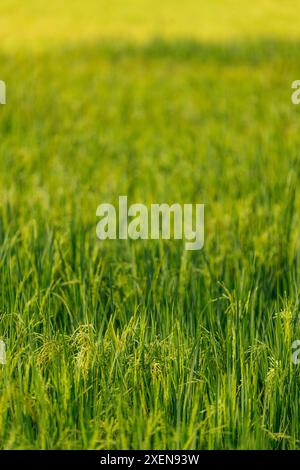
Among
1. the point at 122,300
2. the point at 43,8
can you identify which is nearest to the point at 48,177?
the point at 122,300

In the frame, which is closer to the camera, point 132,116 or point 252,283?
point 252,283

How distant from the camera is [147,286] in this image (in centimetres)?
314

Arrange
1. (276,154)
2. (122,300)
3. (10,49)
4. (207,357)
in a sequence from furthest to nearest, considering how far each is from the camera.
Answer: (10,49), (276,154), (122,300), (207,357)

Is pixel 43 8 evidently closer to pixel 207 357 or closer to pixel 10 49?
pixel 10 49

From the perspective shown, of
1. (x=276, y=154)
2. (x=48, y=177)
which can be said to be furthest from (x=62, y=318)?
(x=276, y=154)

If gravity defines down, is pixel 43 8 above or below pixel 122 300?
above

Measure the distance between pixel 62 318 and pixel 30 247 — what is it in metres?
0.44

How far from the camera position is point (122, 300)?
10.4 feet

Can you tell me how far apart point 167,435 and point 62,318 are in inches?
37.0

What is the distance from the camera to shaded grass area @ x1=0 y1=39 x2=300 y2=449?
7.11ft

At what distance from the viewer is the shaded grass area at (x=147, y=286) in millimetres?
2168
